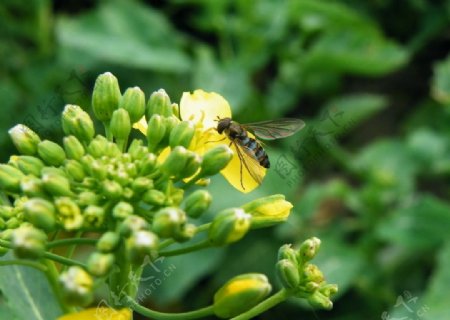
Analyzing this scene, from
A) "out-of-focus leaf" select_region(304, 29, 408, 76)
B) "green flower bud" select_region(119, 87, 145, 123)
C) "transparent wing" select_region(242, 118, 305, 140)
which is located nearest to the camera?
"green flower bud" select_region(119, 87, 145, 123)

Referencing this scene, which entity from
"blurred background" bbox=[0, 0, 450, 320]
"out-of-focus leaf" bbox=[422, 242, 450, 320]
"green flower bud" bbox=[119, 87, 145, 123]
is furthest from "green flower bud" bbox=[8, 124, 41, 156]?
"out-of-focus leaf" bbox=[422, 242, 450, 320]

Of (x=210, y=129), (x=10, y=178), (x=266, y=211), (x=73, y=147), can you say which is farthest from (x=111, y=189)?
(x=210, y=129)

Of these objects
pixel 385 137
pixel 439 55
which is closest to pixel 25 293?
pixel 385 137

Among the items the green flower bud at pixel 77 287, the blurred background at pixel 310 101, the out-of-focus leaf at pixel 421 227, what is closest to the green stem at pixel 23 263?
the green flower bud at pixel 77 287

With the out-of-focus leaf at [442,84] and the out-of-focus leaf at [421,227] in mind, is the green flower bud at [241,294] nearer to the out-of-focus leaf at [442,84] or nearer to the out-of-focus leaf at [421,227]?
the out-of-focus leaf at [421,227]

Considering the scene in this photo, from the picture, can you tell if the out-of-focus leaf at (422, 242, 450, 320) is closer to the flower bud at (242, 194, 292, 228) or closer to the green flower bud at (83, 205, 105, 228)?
the flower bud at (242, 194, 292, 228)
